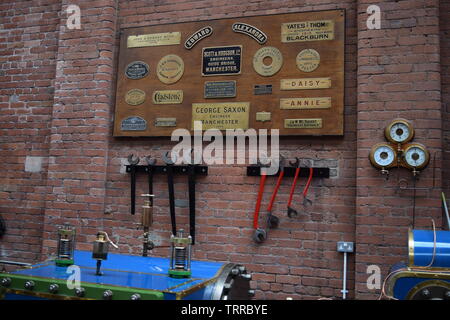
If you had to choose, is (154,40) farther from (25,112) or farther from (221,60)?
(25,112)

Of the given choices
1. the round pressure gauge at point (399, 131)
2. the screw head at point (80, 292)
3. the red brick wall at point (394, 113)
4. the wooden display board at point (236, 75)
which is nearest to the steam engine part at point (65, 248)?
the screw head at point (80, 292)

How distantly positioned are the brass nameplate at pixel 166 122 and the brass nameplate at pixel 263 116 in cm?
72

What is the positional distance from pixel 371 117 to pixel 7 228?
3.45 meters

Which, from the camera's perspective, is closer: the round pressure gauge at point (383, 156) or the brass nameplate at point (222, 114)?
the round pressure gauge at point (383, 156)

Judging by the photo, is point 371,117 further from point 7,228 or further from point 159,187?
point 7,228

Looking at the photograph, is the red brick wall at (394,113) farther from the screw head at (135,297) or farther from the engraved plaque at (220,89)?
the screw head at (135,297)

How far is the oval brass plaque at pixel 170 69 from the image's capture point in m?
3.81

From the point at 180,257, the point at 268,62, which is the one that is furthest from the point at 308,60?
the point at 180,257

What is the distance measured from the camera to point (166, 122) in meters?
3.77

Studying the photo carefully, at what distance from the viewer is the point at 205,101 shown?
12.1 feet

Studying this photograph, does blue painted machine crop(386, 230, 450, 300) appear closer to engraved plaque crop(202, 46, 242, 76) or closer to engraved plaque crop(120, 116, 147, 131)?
engraved plaque crop(202, 46, 242, 76)

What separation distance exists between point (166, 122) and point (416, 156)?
6.54 feet

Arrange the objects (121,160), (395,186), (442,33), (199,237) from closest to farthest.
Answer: (395,186) → (442,33) → (199,237) → (121,160)

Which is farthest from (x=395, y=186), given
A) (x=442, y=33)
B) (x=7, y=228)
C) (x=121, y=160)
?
(x=7, y=228)
